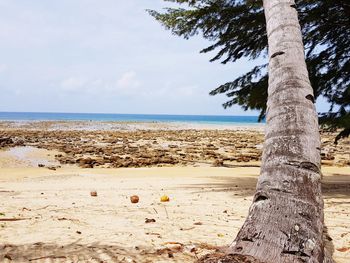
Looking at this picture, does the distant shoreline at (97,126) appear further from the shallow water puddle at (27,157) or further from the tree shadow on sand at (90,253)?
the tree shadow on sand at (90,253)

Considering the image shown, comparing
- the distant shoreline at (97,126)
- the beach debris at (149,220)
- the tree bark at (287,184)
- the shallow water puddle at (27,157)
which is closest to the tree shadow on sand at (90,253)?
the tree bark at (287,184)

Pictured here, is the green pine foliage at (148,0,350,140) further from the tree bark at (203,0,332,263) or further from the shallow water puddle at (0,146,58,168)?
the shallow water puddle at (0,146,58,168)

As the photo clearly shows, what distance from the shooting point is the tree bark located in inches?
73.3

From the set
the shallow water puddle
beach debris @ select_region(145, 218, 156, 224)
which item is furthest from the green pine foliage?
the shallow water puddle

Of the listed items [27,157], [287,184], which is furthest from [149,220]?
[27,157]

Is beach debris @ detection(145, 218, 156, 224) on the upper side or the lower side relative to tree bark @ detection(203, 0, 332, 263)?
lower

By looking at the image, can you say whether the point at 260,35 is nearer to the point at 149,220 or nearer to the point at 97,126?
the point at 149,220

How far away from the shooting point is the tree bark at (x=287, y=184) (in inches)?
73.3

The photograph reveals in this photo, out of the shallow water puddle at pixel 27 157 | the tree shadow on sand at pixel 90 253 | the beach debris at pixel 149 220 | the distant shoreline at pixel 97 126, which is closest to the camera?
the tree shadow on sand at pixel 90 253

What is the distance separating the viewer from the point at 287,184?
212 cm

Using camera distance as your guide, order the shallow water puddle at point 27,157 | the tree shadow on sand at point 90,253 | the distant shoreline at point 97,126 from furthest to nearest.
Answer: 1. the distant shoreline at point 97,126
2. the shallow water puddle at point 27,157
3. the tree shadow on sand at point 90,253

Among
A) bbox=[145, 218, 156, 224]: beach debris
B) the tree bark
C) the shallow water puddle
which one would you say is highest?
the tree bark

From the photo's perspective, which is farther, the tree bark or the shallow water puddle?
the shallow water puddle

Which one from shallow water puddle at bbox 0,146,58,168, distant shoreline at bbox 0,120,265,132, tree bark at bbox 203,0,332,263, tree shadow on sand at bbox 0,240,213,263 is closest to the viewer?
tree bark at bbox 203,0,332,263
